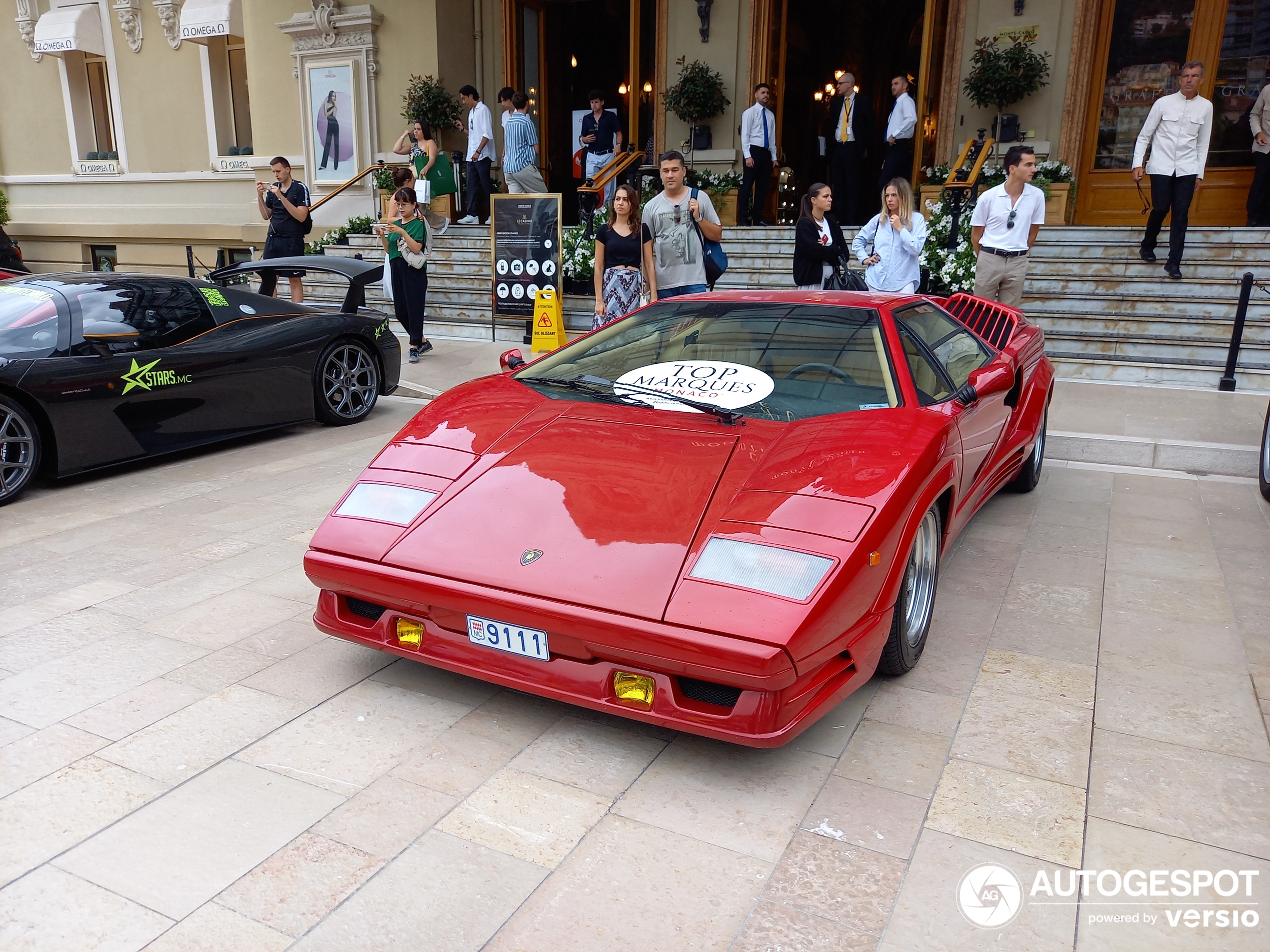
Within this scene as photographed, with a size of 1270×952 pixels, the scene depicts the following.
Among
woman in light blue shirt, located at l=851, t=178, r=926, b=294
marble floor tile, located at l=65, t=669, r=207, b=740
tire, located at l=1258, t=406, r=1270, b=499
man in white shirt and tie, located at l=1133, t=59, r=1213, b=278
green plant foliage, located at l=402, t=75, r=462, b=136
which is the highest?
green plant foliage, located at l=402, t=75, r=462, b=136

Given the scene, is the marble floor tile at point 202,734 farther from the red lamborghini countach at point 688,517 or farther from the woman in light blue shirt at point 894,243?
the woman in light blue shirt at point 894,243

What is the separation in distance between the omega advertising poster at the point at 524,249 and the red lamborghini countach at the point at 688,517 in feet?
20.8

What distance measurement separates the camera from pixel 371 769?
8.62 ft

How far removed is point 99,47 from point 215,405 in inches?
658

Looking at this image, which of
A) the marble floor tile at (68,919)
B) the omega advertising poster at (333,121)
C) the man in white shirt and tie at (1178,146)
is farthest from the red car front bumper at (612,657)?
the omega advertising poster at (333,121)

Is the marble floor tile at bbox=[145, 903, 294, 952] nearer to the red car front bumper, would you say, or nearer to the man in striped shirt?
the red car front bumper

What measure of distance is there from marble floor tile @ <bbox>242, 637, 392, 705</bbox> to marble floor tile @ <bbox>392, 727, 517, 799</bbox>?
502 mm

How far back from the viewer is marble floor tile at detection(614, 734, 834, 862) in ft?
7.80

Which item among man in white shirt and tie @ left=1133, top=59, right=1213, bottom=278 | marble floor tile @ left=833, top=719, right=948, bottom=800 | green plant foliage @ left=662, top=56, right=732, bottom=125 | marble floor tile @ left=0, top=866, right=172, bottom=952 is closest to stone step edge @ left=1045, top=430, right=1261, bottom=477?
man in white shirt and tie @ left=1133, top=59, right=1213, bottom=278

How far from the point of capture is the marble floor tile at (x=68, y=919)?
196cm

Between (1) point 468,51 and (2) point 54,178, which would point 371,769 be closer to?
(1) point 468,51

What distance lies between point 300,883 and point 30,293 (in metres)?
4.82

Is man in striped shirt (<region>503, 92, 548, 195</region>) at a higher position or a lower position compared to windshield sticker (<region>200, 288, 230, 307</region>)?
higher

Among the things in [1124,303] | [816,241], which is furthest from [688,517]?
[1124,303]
